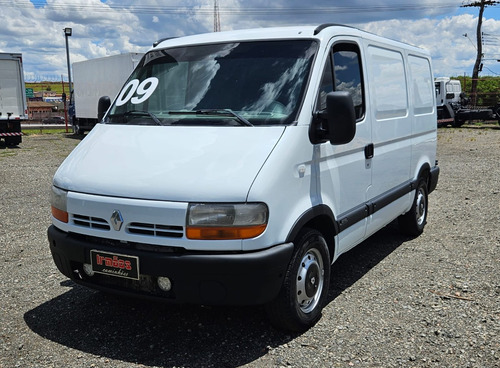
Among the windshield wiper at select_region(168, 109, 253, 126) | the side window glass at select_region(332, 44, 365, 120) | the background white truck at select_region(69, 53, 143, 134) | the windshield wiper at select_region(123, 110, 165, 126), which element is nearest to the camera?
the windshield wiper at select_region(168, 109, 253, 126)

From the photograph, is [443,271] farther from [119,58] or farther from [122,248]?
[119,58]

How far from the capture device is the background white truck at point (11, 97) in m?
19.6

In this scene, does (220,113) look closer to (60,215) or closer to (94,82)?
(60,215)

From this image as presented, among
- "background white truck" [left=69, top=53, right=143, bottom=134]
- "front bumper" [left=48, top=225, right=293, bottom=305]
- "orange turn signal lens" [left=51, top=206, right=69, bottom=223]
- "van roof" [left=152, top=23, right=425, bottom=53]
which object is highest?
"background white truck" [left=69, top=53, right=143, bottom=134]

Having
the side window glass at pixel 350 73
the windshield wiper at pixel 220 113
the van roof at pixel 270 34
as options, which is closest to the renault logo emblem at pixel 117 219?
the windshield wiper at pixel 220 113

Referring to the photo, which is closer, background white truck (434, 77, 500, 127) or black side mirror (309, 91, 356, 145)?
black side mirror (309, 91, 356, 145)

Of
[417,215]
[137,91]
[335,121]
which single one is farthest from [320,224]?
[417,215]

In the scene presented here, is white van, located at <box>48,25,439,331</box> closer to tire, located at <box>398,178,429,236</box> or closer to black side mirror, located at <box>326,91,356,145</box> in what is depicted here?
black side mirror, located at <box>326,91,356,145</box>

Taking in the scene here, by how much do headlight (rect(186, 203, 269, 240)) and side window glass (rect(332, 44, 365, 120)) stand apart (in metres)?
1.56

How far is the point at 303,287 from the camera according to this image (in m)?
3.87

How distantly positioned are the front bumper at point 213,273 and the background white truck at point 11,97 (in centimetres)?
1814

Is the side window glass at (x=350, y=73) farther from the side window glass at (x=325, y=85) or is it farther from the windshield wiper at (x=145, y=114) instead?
the windshield wiper at (x=145, y=114)

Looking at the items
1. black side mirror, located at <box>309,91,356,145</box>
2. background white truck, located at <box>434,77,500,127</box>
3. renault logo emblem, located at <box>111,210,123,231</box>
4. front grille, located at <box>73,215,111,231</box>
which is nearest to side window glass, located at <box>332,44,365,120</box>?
black side mirror, located at <box>309,91,356,145</box>

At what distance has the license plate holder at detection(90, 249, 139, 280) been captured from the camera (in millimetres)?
3506
